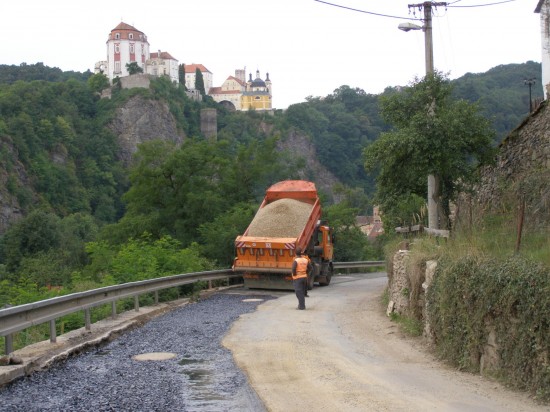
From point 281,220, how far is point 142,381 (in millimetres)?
14121

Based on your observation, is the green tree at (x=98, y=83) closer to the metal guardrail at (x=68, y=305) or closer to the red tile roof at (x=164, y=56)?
the red tile roof at (x=164, y=56)

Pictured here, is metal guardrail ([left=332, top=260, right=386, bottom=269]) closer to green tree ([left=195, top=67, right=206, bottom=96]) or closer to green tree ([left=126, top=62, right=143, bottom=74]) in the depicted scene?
green tree ([left=126, top=62, right=143, bottom=74])

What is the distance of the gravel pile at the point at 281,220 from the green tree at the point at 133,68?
155 metres

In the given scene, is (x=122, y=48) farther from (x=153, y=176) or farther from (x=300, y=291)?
(x=300, y=291)

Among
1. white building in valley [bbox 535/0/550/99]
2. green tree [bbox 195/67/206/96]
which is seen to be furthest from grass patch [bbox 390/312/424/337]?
green tree [bbox 195/67/206/96]

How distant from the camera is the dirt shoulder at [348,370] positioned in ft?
23.3

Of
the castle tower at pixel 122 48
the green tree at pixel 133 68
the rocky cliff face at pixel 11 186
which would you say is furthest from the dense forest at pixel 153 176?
the green tree at pixel 133 68

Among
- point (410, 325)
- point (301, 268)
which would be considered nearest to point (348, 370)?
point (410, 325)

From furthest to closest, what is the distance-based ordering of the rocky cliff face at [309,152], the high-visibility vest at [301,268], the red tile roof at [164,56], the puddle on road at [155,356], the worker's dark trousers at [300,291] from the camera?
the red tile roof at [164,56], the rocky cliff face at [309,152], the high-visibility vest at [301,268], the worker's dark trousers at [300,291], the puddle on road at [155,356]

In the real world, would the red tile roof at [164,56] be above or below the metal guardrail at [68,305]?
above

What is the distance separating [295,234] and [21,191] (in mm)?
107228

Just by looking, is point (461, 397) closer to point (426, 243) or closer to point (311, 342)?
point (311, 342)

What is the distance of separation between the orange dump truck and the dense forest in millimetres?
1715

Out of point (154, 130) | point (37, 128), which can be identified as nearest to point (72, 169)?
point (37, 128)
